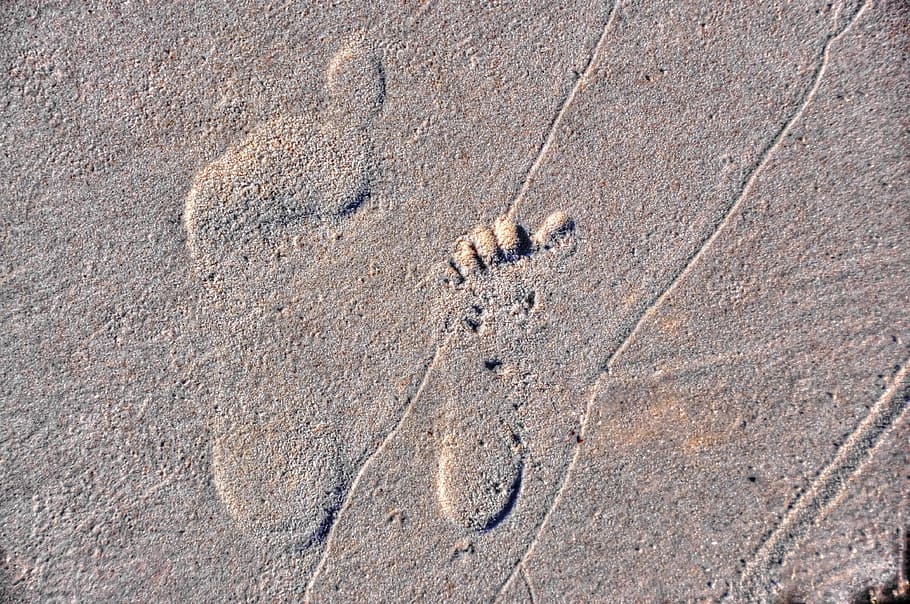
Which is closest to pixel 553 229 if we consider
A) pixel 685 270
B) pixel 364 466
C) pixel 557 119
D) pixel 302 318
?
pixel 557 119

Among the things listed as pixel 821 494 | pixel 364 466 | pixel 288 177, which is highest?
pixel 288 177

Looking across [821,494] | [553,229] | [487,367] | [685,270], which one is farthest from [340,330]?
[821,494]

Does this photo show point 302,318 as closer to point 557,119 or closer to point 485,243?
point 485,243

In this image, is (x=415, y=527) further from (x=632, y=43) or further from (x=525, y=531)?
(x=632, y=43)

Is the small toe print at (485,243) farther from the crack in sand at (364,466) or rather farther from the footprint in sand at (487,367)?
the crack in sand at (364,466)

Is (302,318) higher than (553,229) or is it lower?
higher

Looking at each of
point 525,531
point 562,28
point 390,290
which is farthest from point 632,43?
point 525,531
